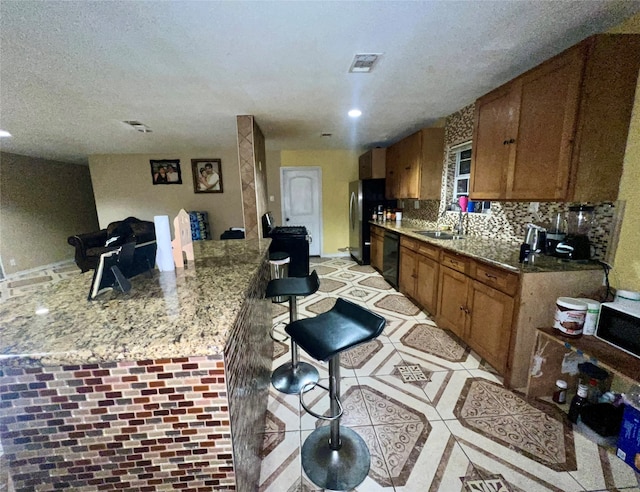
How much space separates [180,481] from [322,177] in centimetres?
519

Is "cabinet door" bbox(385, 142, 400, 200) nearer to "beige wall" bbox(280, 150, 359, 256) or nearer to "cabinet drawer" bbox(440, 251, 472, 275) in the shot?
"beige wall" bbox(280, 150, 359, 256)

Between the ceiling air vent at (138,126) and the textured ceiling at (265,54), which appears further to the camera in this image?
the ceiling air vent at (138,126)

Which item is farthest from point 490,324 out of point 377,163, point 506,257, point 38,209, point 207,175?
point 38,209

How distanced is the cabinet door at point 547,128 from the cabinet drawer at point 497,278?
22.1 inches

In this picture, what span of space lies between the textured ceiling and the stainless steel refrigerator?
1.45 meters

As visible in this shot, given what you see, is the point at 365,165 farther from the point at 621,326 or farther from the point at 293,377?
the point at 621,326

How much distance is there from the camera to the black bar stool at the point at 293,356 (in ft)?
5.57

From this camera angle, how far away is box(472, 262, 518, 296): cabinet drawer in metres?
1.67

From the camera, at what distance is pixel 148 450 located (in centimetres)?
74

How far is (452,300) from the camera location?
7.71ft

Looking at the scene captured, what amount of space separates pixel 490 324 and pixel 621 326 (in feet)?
2.21

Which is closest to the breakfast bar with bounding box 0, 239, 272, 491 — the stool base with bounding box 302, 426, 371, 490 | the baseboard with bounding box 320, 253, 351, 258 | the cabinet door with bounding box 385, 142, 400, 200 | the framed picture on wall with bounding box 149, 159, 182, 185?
the stool base with bounding box 302, 426, 371, 490

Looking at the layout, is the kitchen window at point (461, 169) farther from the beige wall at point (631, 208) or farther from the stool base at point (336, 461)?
the stool base at point (336, 461)

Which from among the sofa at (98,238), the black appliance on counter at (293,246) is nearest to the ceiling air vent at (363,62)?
the black appliance on counter at (293,246)
